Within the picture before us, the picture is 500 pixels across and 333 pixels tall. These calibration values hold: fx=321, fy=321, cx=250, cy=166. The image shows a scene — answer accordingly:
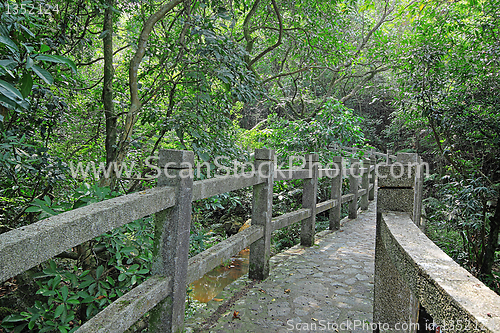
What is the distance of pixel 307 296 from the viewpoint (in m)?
3.11

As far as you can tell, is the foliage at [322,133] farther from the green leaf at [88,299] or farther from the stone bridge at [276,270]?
the green leaf at [88,299]

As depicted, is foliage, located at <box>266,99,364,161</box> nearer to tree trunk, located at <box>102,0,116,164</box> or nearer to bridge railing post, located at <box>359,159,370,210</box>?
bridge railing post, located at <box>359,159,370,210</box>

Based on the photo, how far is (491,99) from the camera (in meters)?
4.26

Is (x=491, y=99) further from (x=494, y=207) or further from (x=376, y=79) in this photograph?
(x=376, y=79)

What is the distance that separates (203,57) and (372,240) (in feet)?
12.9

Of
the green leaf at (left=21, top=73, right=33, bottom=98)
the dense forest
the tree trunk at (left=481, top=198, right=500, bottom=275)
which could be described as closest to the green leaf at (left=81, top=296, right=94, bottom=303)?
the dense forest

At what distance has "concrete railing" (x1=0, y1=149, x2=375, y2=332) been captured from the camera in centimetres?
104

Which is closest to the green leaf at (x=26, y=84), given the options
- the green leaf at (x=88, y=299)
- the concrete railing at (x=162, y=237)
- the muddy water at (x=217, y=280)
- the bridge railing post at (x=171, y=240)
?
the concrete railing at (x=162, y=237)

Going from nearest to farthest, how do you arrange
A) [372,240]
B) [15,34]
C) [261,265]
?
1. [15,34]
2. [261,265]
3. [372,240]

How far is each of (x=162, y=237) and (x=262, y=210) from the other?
1.61 m

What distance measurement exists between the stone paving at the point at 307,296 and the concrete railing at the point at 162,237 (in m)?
0.37

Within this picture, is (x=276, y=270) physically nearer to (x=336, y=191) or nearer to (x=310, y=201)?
(x=310, y=201)

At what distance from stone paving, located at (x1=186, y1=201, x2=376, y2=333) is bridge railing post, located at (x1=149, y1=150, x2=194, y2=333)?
0.57 metres

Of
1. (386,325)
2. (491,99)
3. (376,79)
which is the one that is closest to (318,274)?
(386,325)
